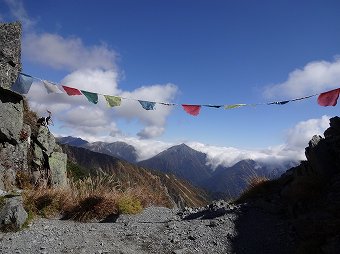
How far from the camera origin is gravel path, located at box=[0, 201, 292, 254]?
7.71 m

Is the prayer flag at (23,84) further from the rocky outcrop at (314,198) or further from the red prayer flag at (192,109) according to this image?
the rocky outcrop at (314,198)

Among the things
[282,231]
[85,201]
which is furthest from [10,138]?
[282,231]

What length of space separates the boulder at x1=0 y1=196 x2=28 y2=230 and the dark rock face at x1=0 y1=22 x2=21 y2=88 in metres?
7.18

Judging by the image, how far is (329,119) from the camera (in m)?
12.1

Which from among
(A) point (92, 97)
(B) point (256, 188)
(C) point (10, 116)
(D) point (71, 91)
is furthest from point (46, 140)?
(B) point (256, 188)

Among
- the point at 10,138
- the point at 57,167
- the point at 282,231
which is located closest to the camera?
the point at 282,231

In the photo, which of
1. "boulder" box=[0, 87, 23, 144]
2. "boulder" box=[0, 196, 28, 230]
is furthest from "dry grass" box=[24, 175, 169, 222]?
"boulder" box=[0, 87, 23, 144]

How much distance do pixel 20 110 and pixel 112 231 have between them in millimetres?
9138

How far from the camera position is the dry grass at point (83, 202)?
10555 millimetres

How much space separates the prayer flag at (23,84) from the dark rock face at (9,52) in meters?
1.73

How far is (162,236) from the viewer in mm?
8594

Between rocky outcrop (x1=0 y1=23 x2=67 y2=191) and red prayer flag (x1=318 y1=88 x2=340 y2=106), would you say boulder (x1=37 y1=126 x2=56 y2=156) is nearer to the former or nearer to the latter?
rocky outcrop (x1=0 y1=23 x2=67 y2=191)

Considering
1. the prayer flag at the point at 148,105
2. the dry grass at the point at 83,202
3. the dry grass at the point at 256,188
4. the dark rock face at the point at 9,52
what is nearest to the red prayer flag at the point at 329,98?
the dry grass at the point at 256,188

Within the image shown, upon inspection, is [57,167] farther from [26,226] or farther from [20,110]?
[26,226]
